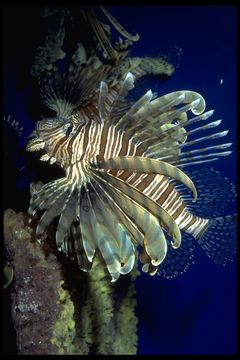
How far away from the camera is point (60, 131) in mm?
2113

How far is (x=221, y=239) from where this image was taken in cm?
246

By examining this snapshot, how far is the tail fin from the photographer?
2451 millimetres

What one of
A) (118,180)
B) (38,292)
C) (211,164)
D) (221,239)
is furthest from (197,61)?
(38,292)

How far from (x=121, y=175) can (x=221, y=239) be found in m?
0.87

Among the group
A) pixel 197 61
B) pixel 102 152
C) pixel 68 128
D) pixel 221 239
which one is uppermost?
pixel 197 61

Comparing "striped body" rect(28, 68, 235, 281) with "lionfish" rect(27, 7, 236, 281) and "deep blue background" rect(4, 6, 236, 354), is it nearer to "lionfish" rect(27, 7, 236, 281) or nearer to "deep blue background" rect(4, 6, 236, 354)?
"lionfish" rect(27, 7, 236, 281)

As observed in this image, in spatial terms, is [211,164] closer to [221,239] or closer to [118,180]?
[221,239]

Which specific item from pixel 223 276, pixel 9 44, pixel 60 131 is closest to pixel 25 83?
pixel 9 44

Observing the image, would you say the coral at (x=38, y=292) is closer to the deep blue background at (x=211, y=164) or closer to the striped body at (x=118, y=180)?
the striped body at (x=118, y=180)

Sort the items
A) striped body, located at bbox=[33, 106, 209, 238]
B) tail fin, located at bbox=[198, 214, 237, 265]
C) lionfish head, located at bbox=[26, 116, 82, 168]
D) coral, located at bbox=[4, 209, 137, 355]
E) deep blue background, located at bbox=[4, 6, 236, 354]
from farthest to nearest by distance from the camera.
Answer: deep blue background, located at bbox=[4, 6, 236, 354], tail fin, located at bbox=[198, 214, 237, 265], coral, located at bbox=[4, 209, 137, 355], lionfish head, located at bbox=[26, 116, 82, 168], striped body, located at bbox=[33, 106, 209, 238]

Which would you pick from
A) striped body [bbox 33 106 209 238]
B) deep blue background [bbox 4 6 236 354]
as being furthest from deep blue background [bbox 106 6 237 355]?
striped body [bbox 33 106 209 238]

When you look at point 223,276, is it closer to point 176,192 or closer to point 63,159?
point 176,192

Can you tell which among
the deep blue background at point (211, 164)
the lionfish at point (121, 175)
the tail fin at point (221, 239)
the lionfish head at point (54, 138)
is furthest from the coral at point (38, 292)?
the deep blue background at point (211, 164)

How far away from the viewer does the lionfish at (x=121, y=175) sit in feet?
5.55
